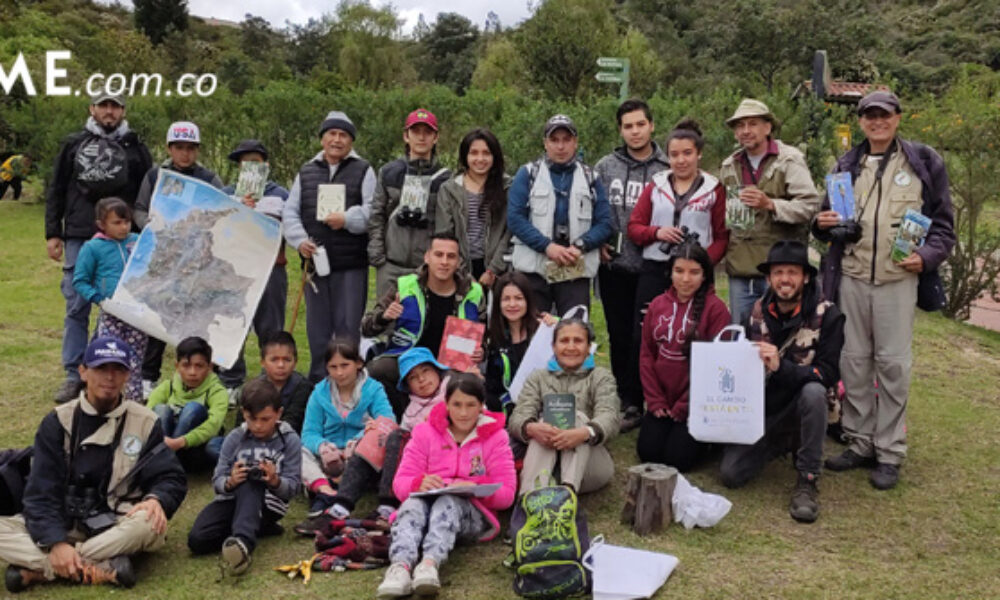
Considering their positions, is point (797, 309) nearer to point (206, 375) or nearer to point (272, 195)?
point (206, 375)

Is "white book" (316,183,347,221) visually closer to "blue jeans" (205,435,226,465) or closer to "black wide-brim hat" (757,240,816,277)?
→ "blue jeans" (205,435,226,465)

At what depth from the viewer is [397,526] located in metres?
4.00

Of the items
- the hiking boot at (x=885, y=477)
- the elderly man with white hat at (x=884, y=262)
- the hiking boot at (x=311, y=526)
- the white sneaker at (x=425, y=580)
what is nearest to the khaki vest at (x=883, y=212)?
the elderly man with white hat at (x=884, y=262)

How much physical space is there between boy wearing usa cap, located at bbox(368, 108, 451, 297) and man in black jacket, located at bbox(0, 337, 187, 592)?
2.14 m

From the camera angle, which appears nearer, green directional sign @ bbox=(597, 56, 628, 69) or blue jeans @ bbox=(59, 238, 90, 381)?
blue jeans @ bbox=(59, 238, 90, 381)

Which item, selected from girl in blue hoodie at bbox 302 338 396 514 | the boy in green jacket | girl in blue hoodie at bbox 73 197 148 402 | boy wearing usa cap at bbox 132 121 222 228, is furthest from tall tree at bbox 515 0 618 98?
girl in blue hoodie at bbox 302 338 396 514

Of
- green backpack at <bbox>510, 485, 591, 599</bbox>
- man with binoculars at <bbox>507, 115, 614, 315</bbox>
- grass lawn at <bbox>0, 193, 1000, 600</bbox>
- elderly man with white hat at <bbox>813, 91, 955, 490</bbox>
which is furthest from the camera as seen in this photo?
man with binoculars at <bbox>507, 115, 614, 315</bbox>

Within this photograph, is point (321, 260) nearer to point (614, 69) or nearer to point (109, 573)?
point (109, 573)

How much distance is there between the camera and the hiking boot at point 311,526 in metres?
4.42

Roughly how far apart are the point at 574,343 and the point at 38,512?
2.78 meters

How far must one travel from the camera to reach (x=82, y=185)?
6410 mm

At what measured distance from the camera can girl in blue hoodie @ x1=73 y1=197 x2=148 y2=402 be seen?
597 cm

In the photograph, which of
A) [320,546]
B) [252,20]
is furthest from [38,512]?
[252,20]

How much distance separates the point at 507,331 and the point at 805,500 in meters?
2.00
